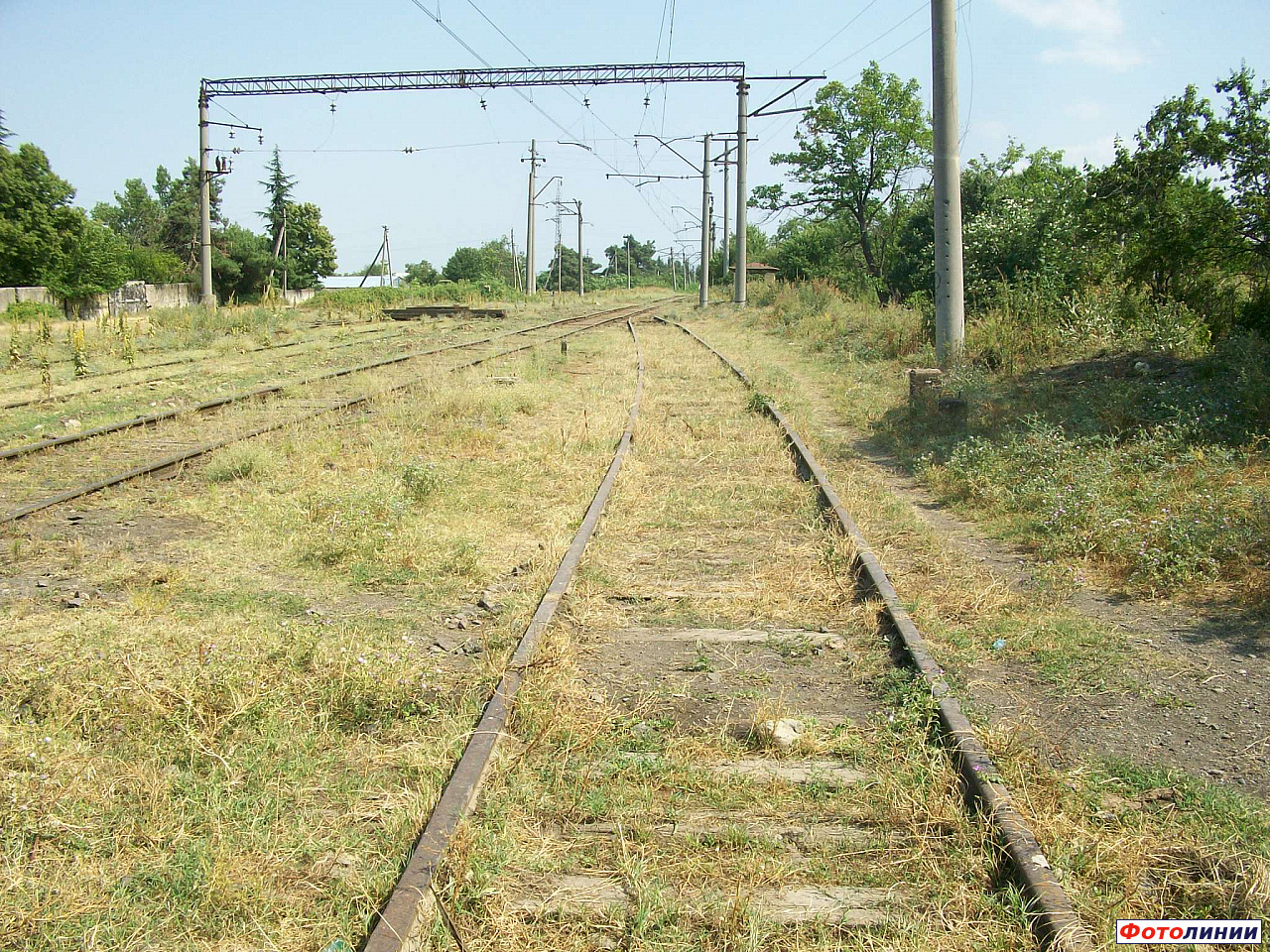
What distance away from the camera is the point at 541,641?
4727 millimetres

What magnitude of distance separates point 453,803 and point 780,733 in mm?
1371

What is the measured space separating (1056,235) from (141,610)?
55.6 feet

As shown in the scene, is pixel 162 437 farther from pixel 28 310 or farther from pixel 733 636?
pixel 28 310

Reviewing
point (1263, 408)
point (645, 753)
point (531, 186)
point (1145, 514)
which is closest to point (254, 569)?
point (645, 753)

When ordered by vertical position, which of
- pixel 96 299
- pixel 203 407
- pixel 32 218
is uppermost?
pixel 32 218

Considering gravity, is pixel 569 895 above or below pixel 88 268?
below

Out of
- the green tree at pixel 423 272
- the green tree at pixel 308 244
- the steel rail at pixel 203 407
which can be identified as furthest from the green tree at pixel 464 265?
the steel rail at pixel 203 407

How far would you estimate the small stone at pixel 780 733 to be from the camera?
3842 mm

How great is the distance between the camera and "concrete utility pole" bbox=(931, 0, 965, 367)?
11.8 m

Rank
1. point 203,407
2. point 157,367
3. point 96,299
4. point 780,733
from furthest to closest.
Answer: point 96,299, point 157,367, point 203,407, point 780,733

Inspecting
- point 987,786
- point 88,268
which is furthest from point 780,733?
point 88,268

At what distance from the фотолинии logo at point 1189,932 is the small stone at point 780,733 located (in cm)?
136

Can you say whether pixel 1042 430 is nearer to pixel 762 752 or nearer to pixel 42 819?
pixel 762 752

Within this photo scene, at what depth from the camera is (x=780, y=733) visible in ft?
12.7
